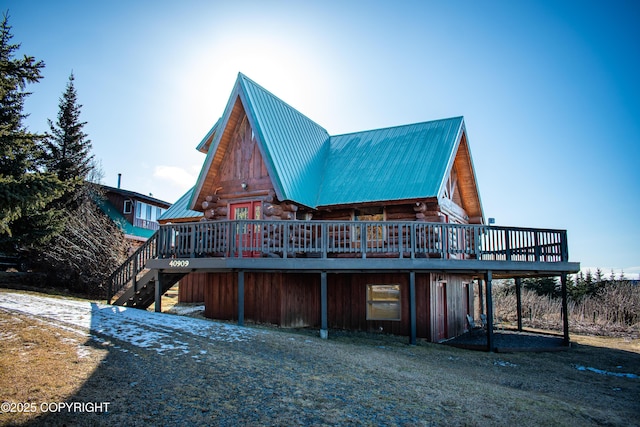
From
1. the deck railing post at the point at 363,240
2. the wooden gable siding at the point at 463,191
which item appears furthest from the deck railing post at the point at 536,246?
the deck railing post at the point at 363,240

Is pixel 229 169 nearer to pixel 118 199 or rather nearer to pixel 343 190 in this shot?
pixel 343 190

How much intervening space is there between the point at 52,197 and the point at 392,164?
1323 centimetres

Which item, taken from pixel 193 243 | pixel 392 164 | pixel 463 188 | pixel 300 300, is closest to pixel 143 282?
pixel 193 243

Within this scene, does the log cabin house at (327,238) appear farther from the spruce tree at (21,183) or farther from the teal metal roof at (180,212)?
the teal metal roof at (180,212)

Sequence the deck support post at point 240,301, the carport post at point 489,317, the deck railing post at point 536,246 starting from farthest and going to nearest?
1. the deck railing post at point 536,246
2. the carport post at point 489,317
3. the deck support post at point 240,301

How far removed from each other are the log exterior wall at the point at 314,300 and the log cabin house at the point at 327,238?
43mm

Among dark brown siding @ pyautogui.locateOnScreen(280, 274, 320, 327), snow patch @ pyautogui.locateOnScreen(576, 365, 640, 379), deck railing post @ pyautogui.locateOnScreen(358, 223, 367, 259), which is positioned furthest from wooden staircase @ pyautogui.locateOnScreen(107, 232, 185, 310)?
snow patch @ pyautogui.locateOnScreen(576, 365, 640, 379)

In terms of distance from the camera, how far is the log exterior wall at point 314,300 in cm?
1750

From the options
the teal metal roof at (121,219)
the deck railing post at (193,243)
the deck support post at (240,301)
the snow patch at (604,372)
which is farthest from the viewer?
the teal metal roof at (121,219)

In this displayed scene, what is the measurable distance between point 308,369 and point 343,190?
1132 centimetres

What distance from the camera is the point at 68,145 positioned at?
31.4 meters

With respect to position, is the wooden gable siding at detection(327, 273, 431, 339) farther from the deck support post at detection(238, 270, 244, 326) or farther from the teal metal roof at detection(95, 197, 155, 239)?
the teal metal roof at detection(95, 197, 155, 239)

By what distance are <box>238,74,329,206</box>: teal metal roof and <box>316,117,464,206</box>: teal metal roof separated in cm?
71

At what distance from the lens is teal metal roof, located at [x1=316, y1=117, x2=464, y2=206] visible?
18812 mm
